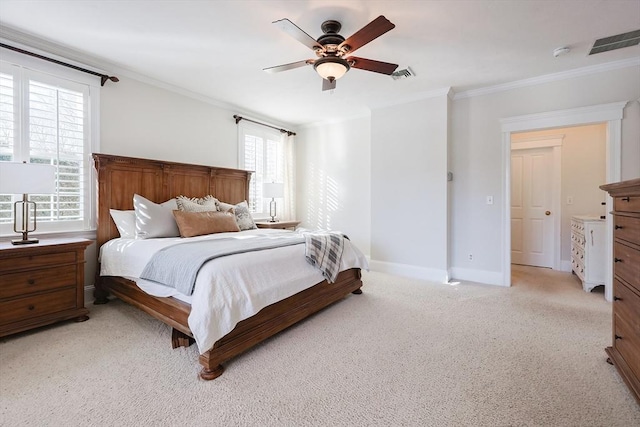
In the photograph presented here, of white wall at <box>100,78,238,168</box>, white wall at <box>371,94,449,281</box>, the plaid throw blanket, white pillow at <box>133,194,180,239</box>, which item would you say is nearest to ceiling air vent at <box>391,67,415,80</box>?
white wall at <box>371,94,449,281</box>

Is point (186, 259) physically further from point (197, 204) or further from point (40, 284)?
point (197, 204)

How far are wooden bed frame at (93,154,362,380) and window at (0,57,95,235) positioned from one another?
216 millimetres

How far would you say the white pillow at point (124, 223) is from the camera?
3.11 m

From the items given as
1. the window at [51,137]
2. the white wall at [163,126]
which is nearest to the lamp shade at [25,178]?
the window at [51,137]

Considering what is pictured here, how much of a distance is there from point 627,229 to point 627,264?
0.71 ft

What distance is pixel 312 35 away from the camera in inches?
107

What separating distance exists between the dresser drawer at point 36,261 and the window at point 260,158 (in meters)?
2.60

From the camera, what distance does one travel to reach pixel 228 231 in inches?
137

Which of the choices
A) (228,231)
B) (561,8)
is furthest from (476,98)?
(228,231)

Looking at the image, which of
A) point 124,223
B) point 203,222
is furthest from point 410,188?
point 124,223

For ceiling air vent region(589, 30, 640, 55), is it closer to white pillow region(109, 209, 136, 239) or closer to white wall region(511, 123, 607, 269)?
white wall region(511, 123, 607, 269)

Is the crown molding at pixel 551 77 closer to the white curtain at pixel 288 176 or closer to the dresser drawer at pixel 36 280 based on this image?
the white curtain at pixel 288 176

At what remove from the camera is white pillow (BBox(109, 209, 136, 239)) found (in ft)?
10.2

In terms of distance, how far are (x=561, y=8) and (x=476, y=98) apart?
5.76 feet
